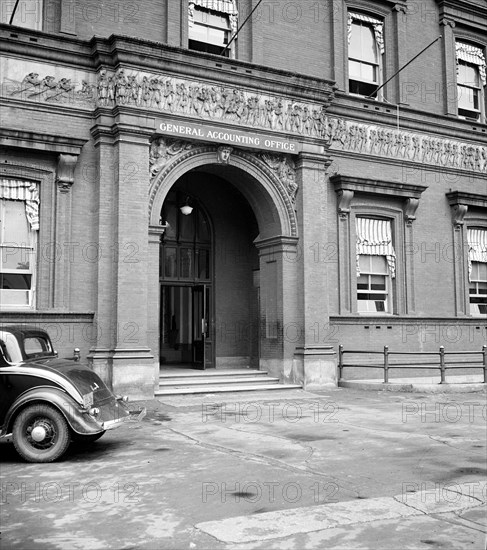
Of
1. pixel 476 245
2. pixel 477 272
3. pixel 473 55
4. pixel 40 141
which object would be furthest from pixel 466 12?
pixel 40 141

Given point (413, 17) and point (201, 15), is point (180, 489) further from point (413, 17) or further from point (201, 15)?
point (413, 17)

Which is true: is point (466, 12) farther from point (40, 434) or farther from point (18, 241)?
point (40, 434)

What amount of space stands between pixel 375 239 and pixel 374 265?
0.79m

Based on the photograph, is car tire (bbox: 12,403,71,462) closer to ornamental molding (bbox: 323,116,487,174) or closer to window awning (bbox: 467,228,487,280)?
ornamental molding (bbox: 323,116,487,174)

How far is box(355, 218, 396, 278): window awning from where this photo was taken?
1919 centimetres

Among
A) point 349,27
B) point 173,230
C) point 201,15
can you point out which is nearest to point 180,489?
point 173,230

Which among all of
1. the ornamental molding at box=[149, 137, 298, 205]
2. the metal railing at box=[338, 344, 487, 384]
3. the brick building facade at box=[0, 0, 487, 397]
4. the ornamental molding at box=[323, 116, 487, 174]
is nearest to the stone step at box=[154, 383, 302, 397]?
the brick building facade at box=[0, 0, 487, 397]

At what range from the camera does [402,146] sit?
65.9ft

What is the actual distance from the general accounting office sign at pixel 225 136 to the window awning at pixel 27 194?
10.8ft

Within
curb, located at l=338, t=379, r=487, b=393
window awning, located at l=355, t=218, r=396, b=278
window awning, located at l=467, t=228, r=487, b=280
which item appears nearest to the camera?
curb, located at l=338, t=379, r=487, b=393

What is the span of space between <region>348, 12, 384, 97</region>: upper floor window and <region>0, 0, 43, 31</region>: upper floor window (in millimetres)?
9268

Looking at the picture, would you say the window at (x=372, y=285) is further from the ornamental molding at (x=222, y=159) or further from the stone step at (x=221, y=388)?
the stone step at (x=221, y=388)

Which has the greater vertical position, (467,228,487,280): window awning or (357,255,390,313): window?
(467,228,487,280): window awning

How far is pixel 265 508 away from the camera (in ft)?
20.7
